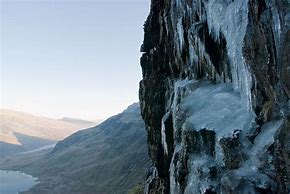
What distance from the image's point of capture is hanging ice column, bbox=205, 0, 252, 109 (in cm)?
2358

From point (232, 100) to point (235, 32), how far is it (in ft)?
13.7

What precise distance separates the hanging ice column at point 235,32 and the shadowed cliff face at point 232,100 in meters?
0.06

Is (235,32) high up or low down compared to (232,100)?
up

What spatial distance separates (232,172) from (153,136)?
23.3 m

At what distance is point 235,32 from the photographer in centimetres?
2511

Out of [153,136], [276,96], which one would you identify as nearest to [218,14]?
[276,96]

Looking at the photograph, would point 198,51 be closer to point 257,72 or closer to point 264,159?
point 257,72

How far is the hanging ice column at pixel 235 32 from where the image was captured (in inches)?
928

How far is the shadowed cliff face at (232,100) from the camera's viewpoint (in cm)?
1944

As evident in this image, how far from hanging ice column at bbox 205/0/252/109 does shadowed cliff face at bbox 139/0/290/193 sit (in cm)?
6

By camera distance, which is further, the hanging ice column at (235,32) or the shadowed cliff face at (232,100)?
the hanging ice column at (235,32)

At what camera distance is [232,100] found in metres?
25.1

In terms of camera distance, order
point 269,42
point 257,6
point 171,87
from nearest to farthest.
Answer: point 269,42, point 257,6, point 171,87

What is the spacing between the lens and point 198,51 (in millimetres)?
32125
